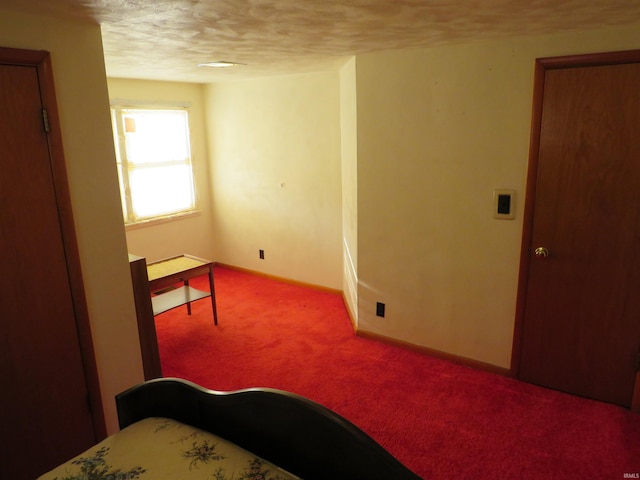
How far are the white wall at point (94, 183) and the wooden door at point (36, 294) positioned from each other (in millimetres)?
71

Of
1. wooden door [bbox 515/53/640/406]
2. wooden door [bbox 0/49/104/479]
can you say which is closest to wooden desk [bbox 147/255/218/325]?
wooden door [bbox 0/49/104/479]

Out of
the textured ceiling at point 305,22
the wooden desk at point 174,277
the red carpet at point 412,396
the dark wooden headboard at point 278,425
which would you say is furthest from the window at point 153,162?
the dark wooden headboard at point 278,425

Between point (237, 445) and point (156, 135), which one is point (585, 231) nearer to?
point (237, 445)

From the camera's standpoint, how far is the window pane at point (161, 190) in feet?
15.1

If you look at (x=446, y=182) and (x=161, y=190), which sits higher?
(x=446, y=182)

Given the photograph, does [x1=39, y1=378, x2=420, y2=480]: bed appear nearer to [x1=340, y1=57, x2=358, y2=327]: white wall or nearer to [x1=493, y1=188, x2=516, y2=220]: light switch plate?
[x1=493, y1=188, x2=516, y2=220]: light switch plate

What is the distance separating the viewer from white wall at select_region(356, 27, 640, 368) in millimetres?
2682

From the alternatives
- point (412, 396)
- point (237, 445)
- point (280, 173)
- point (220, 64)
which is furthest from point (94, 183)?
point (280, 173)

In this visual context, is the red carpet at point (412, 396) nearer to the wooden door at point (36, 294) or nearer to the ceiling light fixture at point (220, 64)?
the wooden door at point (36, 294)

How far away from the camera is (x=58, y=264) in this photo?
2016 millimetres

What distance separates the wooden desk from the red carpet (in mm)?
274

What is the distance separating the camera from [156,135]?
15.4ft

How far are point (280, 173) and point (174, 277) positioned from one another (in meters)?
1.75

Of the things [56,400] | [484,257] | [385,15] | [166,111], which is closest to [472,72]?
[385,15]
